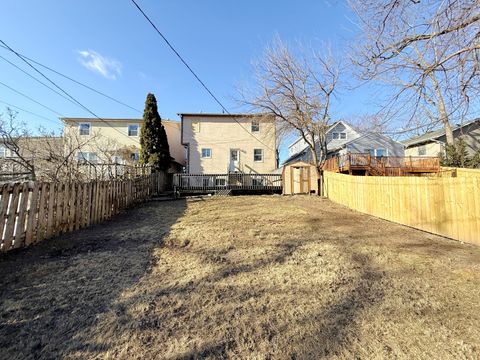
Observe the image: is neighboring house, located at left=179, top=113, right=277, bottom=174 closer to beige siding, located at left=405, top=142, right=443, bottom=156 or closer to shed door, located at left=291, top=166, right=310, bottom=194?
shed door, located at left=291, top=166, right=310, bottom=194

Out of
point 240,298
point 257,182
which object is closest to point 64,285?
point 240,298

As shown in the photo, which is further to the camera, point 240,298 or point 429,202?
point 429,202

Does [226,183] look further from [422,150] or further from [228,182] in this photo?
[422,150]

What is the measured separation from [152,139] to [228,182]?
715cm

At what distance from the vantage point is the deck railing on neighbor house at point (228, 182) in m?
18.7

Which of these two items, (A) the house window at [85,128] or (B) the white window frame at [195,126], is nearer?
(B) the white window frame at [195,126]

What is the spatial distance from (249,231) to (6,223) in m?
4.61

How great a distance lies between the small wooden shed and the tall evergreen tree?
33.2ft

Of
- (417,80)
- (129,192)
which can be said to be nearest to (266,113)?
(129,192)

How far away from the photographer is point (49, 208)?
204 inches

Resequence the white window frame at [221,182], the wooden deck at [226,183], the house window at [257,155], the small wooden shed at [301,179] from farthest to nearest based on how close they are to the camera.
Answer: the house window at [257,155], the white window frame at [221,182], the wooden deck at [226,183], the small wooden shed at [301,179]

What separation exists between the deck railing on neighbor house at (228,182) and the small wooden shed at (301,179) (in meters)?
1.96

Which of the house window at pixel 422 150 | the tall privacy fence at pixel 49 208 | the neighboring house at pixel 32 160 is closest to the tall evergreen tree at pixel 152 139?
the neighboring house at pixel 32 160

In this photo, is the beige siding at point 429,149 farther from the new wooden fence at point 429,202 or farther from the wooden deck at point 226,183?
the new wooden fence at point 429,202
